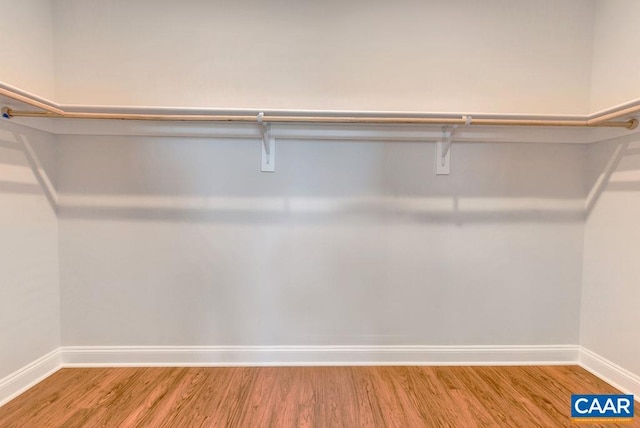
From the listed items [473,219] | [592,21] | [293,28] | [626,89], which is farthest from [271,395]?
[592,21]

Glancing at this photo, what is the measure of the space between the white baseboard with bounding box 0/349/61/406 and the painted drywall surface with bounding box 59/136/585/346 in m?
0.13

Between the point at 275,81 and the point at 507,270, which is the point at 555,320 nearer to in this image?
the point at 507,270

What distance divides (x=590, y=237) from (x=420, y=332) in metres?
1.20

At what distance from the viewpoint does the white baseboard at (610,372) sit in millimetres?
1561

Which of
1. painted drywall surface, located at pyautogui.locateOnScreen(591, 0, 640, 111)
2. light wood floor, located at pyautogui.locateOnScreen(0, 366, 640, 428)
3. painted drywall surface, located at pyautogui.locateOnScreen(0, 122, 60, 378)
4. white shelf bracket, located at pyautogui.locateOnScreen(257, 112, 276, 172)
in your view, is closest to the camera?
light wood floor, located at pyautogui.locateOnScreen(0, 366, 640, 428)

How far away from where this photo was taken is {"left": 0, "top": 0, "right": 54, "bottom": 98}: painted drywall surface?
4.81 ft

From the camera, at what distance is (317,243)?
5.97 ft

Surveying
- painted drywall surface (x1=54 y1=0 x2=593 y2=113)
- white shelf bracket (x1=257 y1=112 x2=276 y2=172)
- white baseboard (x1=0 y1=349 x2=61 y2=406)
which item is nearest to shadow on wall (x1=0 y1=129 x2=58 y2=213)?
painted drywall surface (x1=54 y1=0 x2=593 y2=113)

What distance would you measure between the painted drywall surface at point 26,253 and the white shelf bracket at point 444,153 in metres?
2.30

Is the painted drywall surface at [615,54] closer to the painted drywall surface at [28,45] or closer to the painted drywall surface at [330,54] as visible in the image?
the painted drywall surface at [330,54]

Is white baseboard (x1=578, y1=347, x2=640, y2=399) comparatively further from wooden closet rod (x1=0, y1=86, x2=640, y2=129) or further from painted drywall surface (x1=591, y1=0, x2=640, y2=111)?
painted drywall surface (x1=591, y1=0, x2=640, y2=111)

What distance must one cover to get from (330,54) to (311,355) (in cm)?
184

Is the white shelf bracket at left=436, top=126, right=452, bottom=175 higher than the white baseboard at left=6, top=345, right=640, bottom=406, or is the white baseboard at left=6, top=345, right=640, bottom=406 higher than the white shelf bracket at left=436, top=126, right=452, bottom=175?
the white shelf bracket at left=436, top=126, right=452, bottom=175

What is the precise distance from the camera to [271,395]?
1.54 metres
